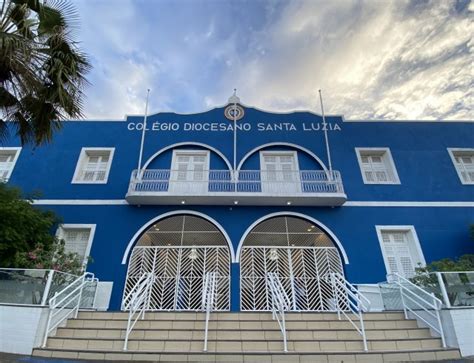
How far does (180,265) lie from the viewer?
347 inches

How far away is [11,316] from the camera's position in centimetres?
488

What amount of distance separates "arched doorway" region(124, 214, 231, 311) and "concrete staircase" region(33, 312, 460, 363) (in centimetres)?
267

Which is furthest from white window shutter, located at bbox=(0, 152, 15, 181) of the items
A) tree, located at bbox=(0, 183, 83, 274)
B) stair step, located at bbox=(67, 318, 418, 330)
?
Answer: stair step, located at bbox=(67, 318, 418, 330)

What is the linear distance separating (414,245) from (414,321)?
3866 millimetres

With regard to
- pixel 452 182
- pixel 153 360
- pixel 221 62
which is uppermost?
pixel 221 62

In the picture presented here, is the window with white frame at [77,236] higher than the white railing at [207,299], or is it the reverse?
the window with white frame at [77,236]

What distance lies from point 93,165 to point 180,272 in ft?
17.9

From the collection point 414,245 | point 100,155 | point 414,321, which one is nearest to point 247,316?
point 414,321

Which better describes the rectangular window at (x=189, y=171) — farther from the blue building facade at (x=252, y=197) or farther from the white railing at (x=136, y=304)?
the white railing at (x=136, y=304)

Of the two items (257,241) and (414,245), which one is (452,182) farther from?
(257,241)

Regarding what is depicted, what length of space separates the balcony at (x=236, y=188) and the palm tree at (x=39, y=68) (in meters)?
3.52

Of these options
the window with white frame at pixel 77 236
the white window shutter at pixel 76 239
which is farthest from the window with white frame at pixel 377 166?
the white window shutter at pixel 76 239

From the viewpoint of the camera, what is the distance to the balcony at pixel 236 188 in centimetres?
889

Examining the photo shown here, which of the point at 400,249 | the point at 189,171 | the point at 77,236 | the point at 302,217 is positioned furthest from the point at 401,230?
the point at 77,236
